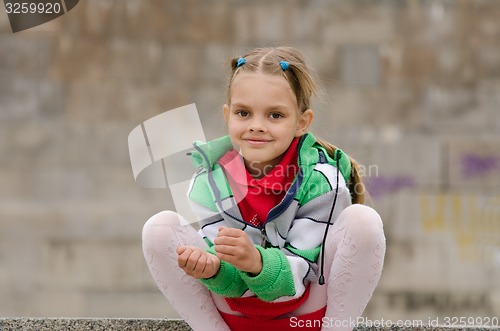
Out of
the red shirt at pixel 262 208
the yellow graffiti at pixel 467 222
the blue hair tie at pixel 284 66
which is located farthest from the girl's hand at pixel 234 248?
the yellow graffiti at pixel 467 222

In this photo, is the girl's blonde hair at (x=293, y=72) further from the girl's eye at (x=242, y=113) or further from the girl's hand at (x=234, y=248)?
the girl's hand at (x=234, y=248)

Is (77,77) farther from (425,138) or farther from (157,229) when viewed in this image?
(157,229)

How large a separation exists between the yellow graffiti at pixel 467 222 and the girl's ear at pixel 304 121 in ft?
7.98

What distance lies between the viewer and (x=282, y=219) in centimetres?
192

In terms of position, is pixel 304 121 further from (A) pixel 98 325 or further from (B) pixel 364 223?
(A) pixel 98 325

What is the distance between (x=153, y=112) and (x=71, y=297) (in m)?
1.06

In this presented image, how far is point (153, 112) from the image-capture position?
4.41m

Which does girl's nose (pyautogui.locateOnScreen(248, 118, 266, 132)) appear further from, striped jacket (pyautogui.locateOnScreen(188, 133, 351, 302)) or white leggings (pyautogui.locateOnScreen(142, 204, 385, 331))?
Result: white leggings (pyautogui.locateOnScreen(142, 204, 385, 331))

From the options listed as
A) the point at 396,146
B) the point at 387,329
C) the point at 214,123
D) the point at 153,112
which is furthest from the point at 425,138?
the point at 387,329

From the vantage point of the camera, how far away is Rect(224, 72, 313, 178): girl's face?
194 centimetres

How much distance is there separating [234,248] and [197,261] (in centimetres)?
9

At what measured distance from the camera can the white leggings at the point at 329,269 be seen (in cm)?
186

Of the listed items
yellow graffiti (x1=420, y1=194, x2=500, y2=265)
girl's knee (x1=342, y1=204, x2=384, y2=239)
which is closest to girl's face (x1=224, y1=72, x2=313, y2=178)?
girl's knee (x1=342, y1=204, x2=384, y2=239)

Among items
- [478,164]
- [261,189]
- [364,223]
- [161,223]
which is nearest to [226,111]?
[261,189]
